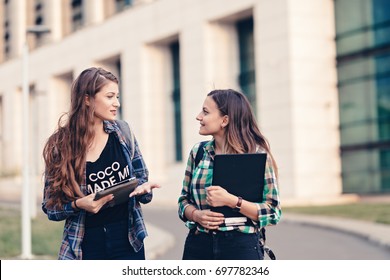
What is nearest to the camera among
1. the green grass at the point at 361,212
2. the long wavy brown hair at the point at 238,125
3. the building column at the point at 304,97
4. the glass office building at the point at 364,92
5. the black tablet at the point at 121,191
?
the black tablet at the point at 121,191

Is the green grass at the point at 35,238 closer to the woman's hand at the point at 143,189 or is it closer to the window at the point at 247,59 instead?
the woman's hand at the point at 143,189

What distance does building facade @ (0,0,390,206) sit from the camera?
29.3m

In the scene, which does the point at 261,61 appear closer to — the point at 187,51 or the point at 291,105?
the point at 291,105

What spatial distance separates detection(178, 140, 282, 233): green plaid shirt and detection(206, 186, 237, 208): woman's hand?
12cm

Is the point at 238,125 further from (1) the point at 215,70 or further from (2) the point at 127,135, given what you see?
(1) the point at 215,70

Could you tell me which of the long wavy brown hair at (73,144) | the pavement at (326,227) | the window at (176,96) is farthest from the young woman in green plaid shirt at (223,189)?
the window at (176,96)

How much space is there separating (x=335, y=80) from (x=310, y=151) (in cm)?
295

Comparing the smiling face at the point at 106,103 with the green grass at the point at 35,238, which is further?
the green grass at the point at 35,238

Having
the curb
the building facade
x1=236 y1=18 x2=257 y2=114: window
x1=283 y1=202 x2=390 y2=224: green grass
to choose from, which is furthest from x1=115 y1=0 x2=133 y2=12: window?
the curb

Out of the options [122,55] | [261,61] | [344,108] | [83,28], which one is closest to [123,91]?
[122,55]

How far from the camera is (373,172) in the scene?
28391mm

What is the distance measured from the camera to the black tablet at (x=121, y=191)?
355 cm

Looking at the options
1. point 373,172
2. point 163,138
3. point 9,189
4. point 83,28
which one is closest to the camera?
point 373,172

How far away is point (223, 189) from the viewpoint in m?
3.64
